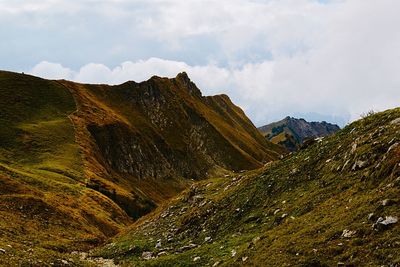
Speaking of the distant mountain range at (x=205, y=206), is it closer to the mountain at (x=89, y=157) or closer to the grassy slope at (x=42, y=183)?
the grassy slope at (x=42, y=183)

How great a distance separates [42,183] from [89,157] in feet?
106

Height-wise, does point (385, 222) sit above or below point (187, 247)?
above

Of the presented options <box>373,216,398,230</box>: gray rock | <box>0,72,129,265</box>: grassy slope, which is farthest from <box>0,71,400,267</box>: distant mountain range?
<box>0,72,129,265</box>: grassy slope

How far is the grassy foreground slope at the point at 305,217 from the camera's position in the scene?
64.1ft

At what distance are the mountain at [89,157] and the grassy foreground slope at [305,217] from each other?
9.99m

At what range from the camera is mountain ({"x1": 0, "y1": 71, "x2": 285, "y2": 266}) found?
49.0m

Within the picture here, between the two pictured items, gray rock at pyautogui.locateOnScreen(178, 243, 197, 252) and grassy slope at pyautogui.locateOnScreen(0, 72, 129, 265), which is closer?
gray rock at pyautogui.locateOnScreen(178, 243, 197, 252)

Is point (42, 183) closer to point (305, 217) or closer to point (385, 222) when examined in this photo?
point (305, 217)

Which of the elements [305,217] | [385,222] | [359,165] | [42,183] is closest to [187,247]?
[305,217]

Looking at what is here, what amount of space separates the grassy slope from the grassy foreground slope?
8.33m

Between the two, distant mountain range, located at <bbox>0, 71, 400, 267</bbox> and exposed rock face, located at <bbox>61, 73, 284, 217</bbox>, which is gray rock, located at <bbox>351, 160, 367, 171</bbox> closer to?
distant mountain range, located at <bbox>0, 71, 400, 267</bbox>

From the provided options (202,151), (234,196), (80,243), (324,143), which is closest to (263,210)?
(234,196)

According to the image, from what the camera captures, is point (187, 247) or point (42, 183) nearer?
point (187, 247)

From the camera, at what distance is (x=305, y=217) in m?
25.3
